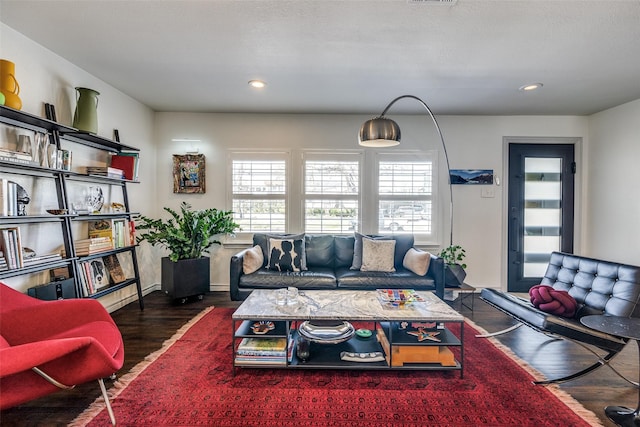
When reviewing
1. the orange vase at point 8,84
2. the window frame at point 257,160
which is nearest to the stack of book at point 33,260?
the orange vase at point 8,84

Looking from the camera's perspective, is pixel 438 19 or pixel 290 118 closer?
pixel 438 19

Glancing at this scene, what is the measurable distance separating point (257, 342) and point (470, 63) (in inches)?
119

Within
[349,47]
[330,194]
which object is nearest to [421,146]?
[330,194]

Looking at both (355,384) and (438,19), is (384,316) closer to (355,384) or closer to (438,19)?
(355,384)

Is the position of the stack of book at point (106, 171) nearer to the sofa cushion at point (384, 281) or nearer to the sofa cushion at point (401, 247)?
the sofa cushion at point (384, 281)

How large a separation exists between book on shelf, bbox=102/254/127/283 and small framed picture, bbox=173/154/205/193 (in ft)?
4.26

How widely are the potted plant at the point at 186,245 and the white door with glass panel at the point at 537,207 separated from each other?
158 inches

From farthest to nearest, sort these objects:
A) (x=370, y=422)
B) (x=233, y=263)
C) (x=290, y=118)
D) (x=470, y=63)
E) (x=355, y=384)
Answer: (x=290, y=118) → (x=233, y=263) → (x=470, y=63) → (x=355, y=384) → (x=370, y=422)

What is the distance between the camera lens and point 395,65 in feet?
8.87

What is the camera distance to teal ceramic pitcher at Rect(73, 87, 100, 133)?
268cm

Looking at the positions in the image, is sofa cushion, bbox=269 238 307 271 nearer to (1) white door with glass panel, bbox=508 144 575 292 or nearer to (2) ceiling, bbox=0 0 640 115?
(2) ceiling, bbox=0 0 640 115

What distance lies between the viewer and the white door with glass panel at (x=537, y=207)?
4.21 metres

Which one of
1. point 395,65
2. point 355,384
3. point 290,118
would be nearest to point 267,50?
point 395,65

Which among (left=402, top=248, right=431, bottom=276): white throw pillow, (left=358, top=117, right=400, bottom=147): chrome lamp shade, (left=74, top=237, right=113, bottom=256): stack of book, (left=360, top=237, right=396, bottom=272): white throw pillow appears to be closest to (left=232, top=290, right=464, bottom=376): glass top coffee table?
(left=402, top=248, right=431, bottom=276): white throw pillow
